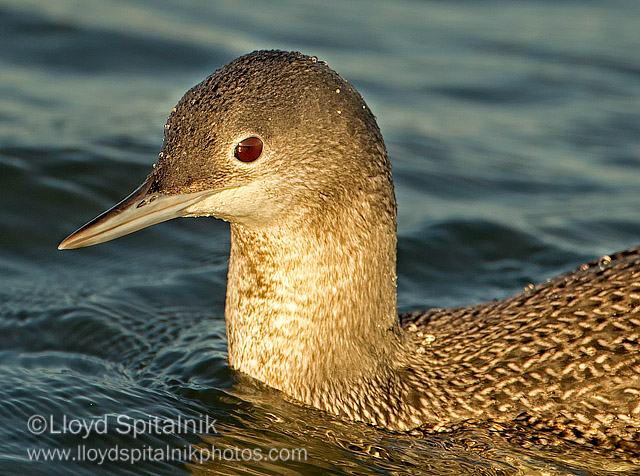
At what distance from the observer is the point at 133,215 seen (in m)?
6.95

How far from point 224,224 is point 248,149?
16.4ft

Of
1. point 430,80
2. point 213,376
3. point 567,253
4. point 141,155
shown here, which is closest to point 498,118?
point 430,80

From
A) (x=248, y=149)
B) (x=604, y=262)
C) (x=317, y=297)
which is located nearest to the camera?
(x=248, y=149)

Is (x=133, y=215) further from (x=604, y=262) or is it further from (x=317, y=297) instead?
(x=604, y=262)

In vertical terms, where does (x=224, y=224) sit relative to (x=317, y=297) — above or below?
above

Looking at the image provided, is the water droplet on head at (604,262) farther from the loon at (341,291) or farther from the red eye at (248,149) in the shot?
the red eye at (248,149)

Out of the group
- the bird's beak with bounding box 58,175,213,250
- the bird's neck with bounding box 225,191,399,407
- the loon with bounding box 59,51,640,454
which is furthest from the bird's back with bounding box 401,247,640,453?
the bird's beak with bounding box 58,175,213,250

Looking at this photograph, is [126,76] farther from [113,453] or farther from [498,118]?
[113,453]

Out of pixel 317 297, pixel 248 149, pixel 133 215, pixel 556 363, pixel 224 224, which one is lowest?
pixel 556 363

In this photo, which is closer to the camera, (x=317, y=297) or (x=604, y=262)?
(x=317, y=297)

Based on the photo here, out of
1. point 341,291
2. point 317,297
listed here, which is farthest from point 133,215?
point 341,291

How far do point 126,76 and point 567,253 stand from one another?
651 centimetres

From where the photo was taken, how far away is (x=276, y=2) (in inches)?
669

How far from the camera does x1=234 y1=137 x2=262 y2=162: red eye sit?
6914 millimetres
